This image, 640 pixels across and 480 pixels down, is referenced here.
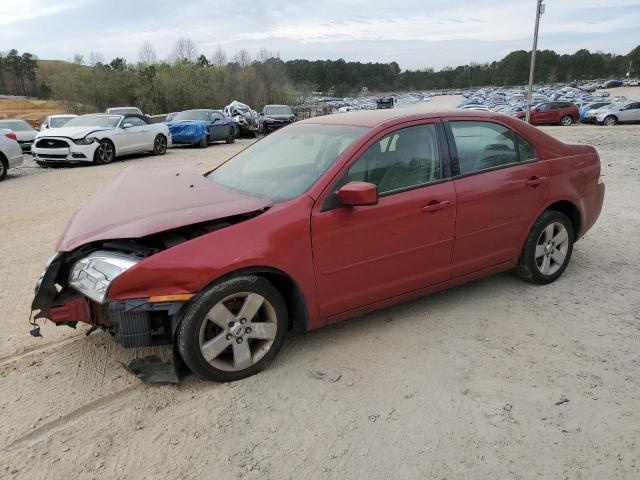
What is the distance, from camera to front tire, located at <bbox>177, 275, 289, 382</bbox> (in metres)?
2.88

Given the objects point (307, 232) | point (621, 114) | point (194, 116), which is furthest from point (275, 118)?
point (307, 232)

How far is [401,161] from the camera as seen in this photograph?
3.66 meters

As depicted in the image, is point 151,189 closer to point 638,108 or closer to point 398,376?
point 398,376

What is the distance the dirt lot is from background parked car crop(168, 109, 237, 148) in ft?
51.9

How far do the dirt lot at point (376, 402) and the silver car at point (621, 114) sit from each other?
3078 cm

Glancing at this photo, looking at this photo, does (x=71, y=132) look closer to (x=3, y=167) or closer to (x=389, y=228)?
(x=3, y=167)

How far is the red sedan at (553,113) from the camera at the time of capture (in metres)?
31.6

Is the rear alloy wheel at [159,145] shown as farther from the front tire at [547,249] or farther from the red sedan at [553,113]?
the red sedan at [553,113]

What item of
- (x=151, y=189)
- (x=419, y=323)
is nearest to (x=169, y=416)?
(x=151, y=189)

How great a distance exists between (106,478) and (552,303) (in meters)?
3.51

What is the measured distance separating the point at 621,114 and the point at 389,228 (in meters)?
32.9

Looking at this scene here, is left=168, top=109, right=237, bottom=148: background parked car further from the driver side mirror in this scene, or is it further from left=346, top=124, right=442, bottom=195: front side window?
the driver side mirror

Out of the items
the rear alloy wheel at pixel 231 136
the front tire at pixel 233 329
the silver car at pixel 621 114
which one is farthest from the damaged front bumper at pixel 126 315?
the silver car at pixel 621 114

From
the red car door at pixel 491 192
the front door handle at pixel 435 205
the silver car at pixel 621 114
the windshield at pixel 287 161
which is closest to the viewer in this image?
the windshield at pixel 287 161
